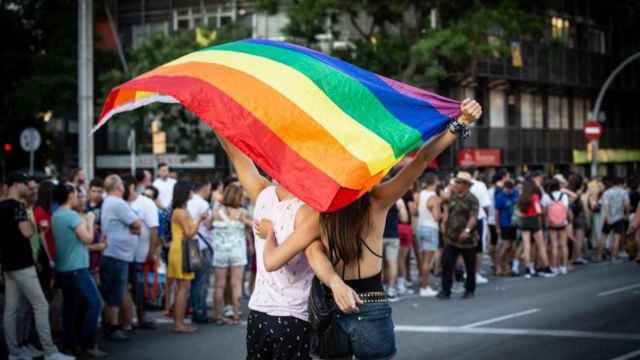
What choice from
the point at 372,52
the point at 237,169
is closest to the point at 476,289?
the point at 237,169

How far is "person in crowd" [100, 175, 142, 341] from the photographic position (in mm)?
11470

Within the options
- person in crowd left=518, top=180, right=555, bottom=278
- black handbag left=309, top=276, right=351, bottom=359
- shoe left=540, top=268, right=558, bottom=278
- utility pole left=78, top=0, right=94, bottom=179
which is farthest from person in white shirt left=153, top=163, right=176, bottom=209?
black handbag left=309, top=276, right=351, bottom=359

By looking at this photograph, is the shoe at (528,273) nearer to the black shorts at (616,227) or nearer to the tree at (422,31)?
the black shorts at (616,227)

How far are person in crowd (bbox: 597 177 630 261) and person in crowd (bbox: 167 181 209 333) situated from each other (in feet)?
43.4

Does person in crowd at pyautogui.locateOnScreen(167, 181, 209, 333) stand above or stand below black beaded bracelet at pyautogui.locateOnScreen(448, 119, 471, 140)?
below

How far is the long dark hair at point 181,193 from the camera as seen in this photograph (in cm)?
1192

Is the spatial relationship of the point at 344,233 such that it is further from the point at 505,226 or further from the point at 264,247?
the point at 505,226

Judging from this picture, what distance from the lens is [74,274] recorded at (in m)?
10.4

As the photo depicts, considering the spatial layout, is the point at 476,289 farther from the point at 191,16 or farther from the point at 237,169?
the point at 191,16

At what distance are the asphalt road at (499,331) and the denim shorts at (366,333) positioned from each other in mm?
4992

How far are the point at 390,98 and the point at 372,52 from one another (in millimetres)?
25181

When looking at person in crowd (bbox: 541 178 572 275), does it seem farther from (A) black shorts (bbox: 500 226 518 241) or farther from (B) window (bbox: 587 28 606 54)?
(B) window (bbox: 587 28 606 54)

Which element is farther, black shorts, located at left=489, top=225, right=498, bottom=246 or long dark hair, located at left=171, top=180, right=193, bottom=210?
black shorts, located at left=489, top=225, right=498, bottom=246

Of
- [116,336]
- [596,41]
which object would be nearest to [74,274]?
[116,336]
